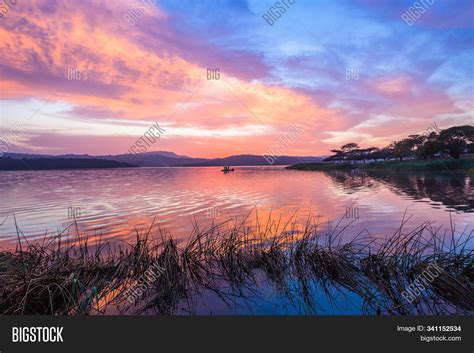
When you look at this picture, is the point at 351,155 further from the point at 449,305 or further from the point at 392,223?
the point at 449,305

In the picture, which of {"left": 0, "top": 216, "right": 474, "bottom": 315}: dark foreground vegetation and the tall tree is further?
the tall tree

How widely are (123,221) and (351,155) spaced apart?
361 feet

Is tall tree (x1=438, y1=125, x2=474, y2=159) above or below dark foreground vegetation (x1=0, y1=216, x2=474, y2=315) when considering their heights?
above

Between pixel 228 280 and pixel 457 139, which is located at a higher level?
pixel 457 139

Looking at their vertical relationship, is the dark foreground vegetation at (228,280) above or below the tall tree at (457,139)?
below

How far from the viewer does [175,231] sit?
12.2 m

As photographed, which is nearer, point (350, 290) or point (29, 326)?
point (29, 326)

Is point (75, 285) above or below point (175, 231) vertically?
above

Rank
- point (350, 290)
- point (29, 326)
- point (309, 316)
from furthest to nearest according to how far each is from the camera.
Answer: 1. point (350, 290)
2. point (309, 316)
3. point (29, 326)

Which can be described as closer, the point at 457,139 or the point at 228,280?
the point at 228,280

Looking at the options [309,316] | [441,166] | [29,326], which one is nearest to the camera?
[29,326]

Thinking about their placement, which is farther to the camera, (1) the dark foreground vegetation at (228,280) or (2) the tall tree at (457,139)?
(2) the tall tree at (457,139)

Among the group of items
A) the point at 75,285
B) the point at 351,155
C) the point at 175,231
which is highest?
the point at 351,155

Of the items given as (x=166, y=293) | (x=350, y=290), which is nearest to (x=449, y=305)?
(x=350, y=290)
